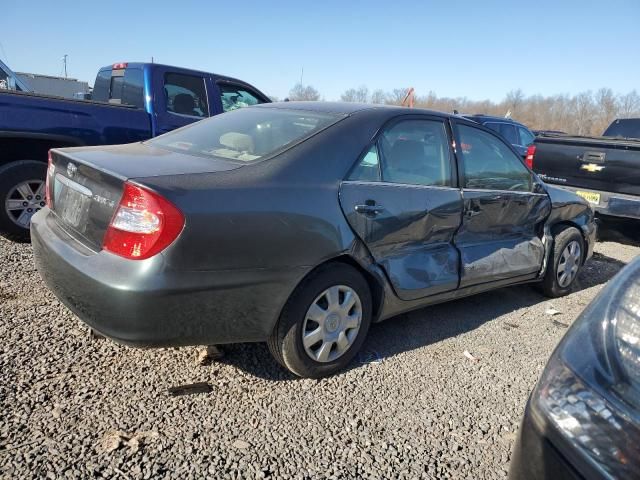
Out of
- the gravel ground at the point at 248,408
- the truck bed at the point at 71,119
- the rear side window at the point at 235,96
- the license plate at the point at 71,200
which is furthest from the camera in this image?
the rear side window at the point at 235,96

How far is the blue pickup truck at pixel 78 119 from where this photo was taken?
178 inches

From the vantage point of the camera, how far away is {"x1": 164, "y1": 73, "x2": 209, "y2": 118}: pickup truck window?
19.3ft

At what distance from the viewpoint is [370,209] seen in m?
2.93

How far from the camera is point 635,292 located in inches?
57.7

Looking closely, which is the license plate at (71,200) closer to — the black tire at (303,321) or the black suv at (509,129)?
the black tire at (303,321)

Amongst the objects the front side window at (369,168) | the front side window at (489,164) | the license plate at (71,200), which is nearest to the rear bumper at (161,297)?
the license plate at (71,200)

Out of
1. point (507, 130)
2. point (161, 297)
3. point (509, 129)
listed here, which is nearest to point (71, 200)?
point (161, 297)

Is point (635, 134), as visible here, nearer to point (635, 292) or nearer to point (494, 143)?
point (494, 143)

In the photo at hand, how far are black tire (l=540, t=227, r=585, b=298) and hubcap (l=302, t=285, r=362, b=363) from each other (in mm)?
2447

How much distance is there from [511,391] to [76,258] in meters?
2.54

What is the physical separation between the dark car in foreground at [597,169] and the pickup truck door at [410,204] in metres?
3.97

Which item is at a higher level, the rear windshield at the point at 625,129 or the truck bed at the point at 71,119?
the rear windshield at the point at 625,129

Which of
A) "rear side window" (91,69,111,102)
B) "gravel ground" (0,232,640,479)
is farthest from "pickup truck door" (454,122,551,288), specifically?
"rear side window" (91,69,111,102)

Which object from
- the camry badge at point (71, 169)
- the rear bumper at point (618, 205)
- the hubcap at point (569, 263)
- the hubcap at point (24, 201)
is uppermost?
the camry badge at point (71, 169)
